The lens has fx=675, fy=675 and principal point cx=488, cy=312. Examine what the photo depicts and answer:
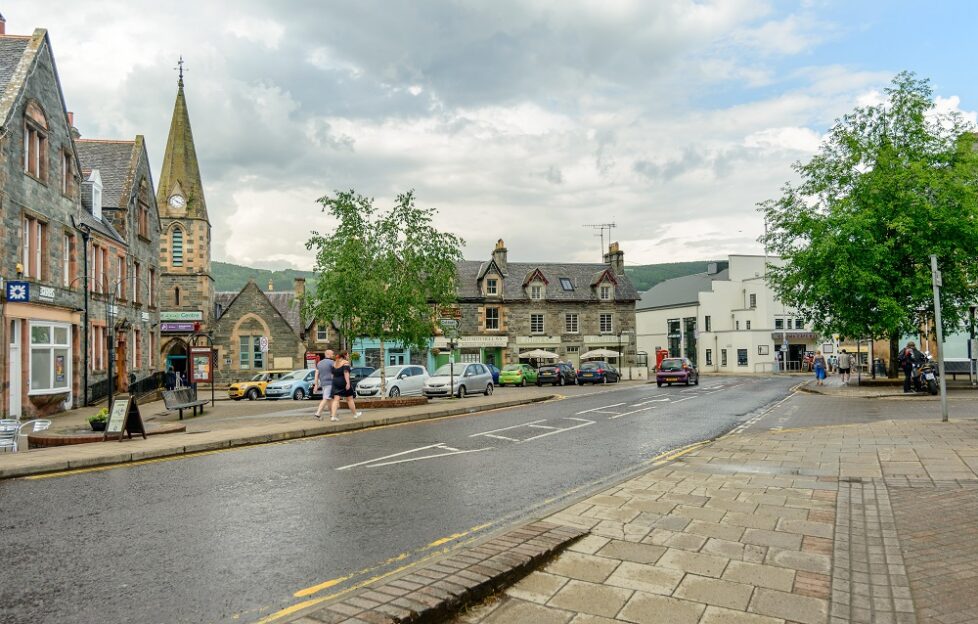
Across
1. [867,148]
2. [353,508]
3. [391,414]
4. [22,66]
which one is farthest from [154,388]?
[867,148]

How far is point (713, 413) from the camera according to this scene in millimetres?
20234

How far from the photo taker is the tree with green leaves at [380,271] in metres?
22.8

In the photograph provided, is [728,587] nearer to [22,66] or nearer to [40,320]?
[40,320]

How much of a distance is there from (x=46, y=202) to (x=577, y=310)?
42303mm

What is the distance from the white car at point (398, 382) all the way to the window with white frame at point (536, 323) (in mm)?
27088

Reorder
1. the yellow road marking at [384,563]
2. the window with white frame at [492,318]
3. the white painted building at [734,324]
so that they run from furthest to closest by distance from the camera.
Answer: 1. the white painted building at [734,324]
2. the window with white frame at [492,318]
3. the yellow road marking at [384,563]

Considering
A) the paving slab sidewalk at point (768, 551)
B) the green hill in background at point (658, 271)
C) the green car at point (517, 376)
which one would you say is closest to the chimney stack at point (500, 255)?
the green car at point (517, 376)

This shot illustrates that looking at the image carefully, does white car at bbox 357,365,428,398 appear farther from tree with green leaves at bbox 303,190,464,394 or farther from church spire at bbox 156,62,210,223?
church spire at bbox 156,62,210,223

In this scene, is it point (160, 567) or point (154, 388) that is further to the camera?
point (154, 388)

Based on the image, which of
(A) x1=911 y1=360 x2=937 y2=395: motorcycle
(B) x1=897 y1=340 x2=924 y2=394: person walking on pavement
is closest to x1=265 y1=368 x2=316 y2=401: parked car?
(B) x1=897 y1=340 x2=924 y2=394: person walking on pavement

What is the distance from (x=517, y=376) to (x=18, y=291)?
93.9 ft

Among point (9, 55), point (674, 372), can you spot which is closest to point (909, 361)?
point (674, 372)

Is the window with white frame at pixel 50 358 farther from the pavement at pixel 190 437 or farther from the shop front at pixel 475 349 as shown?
the shop front at pixel 475 349

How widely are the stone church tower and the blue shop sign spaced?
30.6 metres
